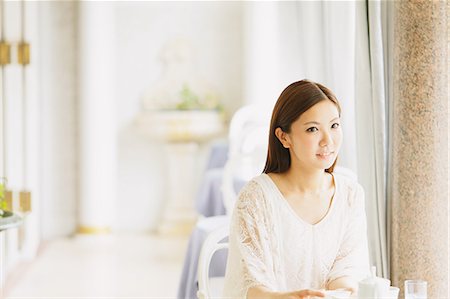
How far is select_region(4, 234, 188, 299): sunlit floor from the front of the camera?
4.95 meters

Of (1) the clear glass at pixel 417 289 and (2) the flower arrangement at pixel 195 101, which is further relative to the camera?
(2) the flower arrangement at pixel 195 101

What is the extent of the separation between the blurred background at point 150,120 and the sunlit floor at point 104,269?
0.01 meters

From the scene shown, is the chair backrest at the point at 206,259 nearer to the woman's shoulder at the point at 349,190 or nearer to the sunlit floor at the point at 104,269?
the woman's shoulder at the point at 349,190

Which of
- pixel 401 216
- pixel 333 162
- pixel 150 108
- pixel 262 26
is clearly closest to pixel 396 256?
pixel 401 216

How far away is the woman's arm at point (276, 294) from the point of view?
1838 millimetres

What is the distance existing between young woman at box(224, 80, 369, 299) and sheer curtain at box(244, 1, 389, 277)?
45cm

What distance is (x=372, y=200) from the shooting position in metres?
2.66

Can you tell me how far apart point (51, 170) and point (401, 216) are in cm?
478

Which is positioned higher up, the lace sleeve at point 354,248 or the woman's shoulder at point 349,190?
the woman's shoulder at point 349,190

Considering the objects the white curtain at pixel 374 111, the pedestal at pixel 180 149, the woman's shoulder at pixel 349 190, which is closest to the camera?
the woman's shoulder at pixel 349 190

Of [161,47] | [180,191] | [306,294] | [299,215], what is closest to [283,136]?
[299,215]

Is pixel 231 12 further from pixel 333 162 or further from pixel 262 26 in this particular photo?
pixel 333 162

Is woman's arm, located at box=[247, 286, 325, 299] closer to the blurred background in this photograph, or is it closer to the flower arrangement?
the blurred background

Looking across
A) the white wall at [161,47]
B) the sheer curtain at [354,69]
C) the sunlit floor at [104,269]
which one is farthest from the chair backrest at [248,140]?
the white wall at [161,47]
